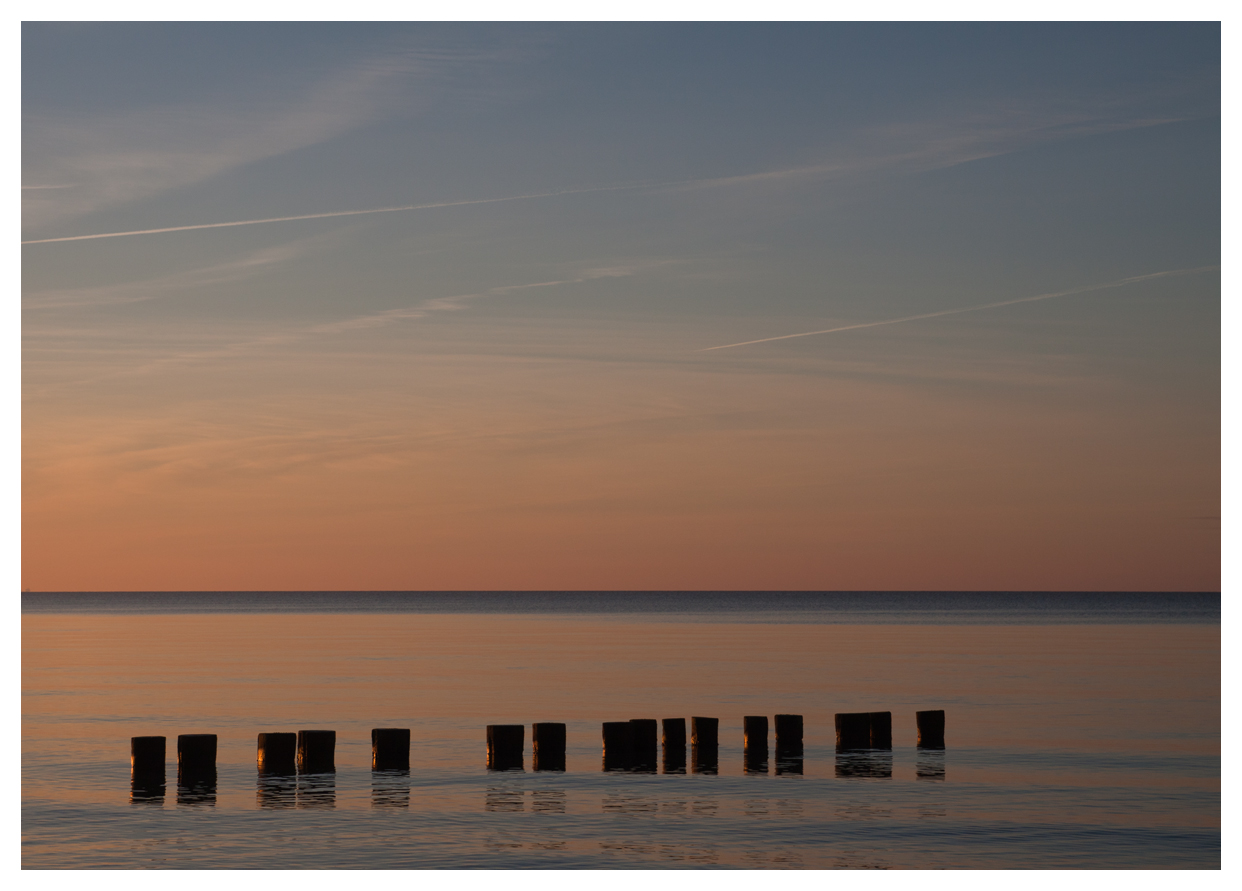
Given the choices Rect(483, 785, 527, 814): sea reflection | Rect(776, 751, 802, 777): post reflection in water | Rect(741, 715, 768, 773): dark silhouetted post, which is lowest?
Rect(483, 785, 527, 814): sea reflection

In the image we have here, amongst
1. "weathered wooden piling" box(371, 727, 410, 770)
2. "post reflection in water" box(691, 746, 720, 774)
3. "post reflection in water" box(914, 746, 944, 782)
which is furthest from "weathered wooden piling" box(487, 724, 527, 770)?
"post reflection in water" box(914, 746, 944, 782)

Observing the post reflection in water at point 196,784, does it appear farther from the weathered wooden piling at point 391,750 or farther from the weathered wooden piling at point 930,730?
the weathered wooden piling at point 930,730

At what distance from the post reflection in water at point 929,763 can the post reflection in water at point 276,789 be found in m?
12.2

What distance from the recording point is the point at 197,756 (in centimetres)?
2502

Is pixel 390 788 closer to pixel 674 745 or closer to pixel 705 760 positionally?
pixel 674 745

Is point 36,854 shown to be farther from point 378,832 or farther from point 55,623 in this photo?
point 55,623

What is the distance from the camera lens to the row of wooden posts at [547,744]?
2528 cm

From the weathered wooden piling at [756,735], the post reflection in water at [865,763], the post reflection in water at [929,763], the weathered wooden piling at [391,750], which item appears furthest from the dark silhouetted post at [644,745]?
the post reflection in water at [929,763]

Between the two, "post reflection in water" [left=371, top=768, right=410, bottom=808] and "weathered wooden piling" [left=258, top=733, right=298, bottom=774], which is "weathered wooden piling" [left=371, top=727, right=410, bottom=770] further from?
"weathered wooden piling" [left=258, top=733, right=298, bottom=774]

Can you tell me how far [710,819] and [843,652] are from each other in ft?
153

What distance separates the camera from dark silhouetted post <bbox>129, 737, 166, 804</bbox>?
24766mm
